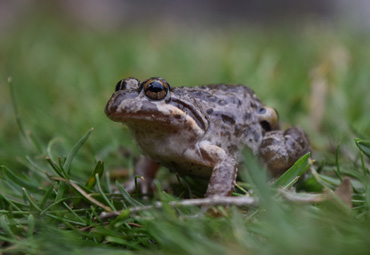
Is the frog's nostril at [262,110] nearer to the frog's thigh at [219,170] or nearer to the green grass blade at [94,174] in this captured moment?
the frog's thigh at [219,170]

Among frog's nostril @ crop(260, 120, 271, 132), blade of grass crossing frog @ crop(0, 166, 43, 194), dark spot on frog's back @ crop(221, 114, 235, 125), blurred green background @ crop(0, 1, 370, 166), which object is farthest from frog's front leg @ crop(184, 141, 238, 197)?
blurred green background @ crop(0, 1, 370, 166)

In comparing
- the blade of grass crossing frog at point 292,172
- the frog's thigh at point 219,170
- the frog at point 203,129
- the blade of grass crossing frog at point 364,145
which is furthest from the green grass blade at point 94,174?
the blade of grass crossing frog at point 364,145

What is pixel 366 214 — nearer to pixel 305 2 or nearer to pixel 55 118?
pixel 55 118

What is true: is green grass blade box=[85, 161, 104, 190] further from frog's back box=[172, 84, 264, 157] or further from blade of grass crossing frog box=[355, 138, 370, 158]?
blade of grass crossing frog box=[355, 138, 370, 158]

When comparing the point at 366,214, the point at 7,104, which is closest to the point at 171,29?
the point at 7,104

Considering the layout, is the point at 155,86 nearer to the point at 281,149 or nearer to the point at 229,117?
the point at 229,117
